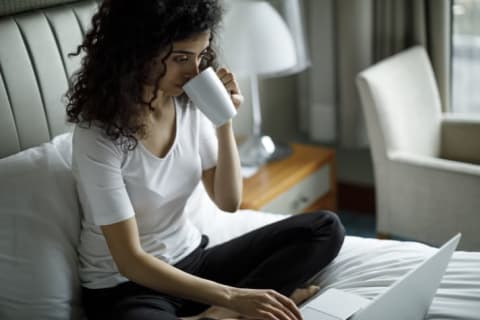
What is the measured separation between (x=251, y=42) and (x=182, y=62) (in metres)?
0.99

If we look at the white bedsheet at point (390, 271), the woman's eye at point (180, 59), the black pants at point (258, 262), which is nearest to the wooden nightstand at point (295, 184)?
the white bedsheet at point (390, 271)

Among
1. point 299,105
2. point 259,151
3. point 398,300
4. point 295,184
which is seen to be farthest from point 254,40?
point 398,300

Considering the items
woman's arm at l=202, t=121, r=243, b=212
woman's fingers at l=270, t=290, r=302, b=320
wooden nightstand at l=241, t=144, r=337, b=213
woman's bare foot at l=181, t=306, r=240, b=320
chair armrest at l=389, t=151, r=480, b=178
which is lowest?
wooden nightstand at l=241, t=144, r=337, b=213

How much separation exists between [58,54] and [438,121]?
1.44 meters

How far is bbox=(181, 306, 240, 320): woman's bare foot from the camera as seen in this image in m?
1.64

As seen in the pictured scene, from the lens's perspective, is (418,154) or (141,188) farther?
(418,154)

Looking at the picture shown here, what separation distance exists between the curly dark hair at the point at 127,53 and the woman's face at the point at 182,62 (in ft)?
0.04

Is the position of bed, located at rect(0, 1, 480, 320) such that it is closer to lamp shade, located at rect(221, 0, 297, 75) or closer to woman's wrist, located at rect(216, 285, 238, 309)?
woman's wrist, located at rect(216, 285, 238, 309)

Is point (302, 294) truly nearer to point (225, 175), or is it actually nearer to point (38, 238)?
point (225, 175)

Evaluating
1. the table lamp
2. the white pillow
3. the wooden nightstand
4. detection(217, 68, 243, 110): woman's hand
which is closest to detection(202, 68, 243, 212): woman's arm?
detection(217, 68, 243, 110): woman's hand

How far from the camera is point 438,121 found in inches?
108

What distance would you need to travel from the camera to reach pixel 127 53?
1.56m

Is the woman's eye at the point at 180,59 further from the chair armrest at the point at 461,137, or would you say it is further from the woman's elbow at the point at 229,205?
the chair armrest at the point at 461,137

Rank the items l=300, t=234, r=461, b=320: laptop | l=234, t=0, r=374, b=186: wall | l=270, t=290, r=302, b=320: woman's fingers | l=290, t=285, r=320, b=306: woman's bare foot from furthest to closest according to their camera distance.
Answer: l=234, t=0, r=374, b=186: wall → l=290, t=285, r=320, b=306: woman's bare foot → l=270, t=290, r=302, b=320: woman's fingers → l=300, t=234, r=461, b=320: laptop
